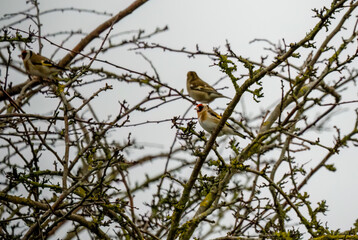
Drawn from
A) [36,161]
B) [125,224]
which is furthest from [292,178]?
[36,161]

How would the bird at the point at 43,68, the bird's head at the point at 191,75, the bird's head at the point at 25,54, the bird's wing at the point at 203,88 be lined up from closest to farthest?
the bird at the point at 43,68, the bird's head at the point at 25,54, the bird's wing at the point at 203,88, the bird's head at the point at 191,75

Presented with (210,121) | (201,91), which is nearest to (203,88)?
(201,91)

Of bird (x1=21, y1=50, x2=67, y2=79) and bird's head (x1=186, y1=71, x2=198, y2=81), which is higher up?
bird's head (x1=186, y1=71, x2=198, y2=81)

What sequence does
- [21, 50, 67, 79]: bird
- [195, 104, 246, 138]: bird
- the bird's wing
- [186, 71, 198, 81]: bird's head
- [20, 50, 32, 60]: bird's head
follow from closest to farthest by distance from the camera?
Answer: [195, 104, 246, 138]: bird, [21, 50, 67, 79]: bird, [20, 50, 32, 60]: bird's head, the bird's wing, [186, 71, 198, 81]: bird's head

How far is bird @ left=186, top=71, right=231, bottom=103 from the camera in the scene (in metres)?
8.67

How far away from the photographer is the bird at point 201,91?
8.67m

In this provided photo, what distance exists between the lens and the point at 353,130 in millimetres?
5684

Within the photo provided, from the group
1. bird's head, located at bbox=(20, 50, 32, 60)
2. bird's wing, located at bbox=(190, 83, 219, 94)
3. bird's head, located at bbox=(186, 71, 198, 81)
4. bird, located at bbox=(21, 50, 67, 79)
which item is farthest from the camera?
bird's head, located at bbox=(186, 71, 198, 81)

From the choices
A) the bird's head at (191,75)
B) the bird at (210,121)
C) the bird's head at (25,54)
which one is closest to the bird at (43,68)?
the bird's head at (25,54)

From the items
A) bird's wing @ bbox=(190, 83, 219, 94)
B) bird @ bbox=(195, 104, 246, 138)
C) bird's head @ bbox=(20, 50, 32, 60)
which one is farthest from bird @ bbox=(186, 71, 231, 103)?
bird's head @ bbox=(20, 50, 32, 60)

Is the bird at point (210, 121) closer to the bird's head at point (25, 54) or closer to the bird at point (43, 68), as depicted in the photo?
the bird at point (43, 68)

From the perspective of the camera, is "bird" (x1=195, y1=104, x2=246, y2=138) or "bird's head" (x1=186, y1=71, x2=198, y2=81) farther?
"bird's head" (x1=186, y1=71, x2=198, y2=81)

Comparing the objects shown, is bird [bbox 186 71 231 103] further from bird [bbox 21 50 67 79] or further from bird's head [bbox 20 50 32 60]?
bird's head [bbox 20 50 32 60]

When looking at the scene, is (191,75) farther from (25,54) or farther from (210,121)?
(25,54)
